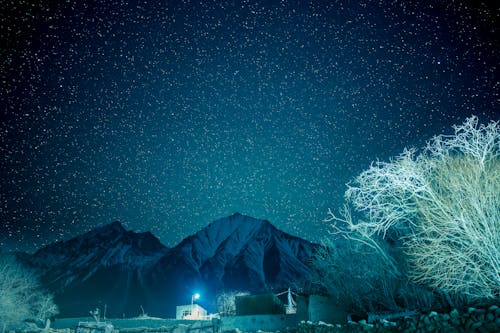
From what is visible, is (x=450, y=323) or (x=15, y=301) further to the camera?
(x=15, y=301)

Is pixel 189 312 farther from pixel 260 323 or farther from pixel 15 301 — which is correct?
pixel 260 323

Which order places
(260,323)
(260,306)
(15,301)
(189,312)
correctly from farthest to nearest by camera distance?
(189,312), (15,301), (260,306), (260,323)

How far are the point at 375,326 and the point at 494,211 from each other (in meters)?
6.72

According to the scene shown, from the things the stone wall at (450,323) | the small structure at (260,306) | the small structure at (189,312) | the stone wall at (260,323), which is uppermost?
the stone wall at (450,323)

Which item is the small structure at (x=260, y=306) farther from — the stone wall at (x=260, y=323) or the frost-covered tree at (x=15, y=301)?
the frost-covered tree at (x=15, y=301)

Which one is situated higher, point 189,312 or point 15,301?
Result: point 15,301

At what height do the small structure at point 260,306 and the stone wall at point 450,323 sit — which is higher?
the stone wall at point 450,323

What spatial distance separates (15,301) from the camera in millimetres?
45938

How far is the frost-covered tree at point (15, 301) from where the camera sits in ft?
137

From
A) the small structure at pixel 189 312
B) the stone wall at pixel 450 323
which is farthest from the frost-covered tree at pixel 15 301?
the stone wall at pixel 450 323

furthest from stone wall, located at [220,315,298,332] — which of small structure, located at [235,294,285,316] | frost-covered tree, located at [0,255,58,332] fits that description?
frost-covered tree, located at [0,255,58,332]

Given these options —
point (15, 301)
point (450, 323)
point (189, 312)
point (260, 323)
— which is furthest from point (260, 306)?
point (15, 301)

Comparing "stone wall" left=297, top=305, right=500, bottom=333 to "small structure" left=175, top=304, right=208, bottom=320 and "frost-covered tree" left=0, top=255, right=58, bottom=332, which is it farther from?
"small structure" left=175, top=304, right=208, bottom=320

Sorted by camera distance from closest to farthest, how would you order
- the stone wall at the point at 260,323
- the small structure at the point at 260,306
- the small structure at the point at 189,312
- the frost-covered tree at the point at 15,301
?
the stone wall at the point at 260,323
the small structure at the point at 260,306
the frost-covered tree at the point at 15,301
the small structure at the point at 189,312
